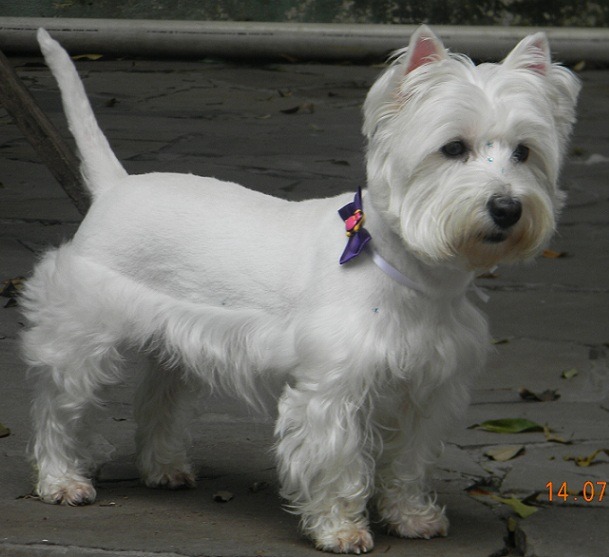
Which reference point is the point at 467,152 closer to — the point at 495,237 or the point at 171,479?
the point at 495,237

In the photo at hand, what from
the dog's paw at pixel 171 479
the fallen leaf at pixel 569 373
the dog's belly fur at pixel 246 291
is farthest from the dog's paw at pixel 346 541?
the fallen leaf at pixel 569 373

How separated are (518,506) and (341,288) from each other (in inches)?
37.7

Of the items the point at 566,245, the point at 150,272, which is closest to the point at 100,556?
the point at 150,272

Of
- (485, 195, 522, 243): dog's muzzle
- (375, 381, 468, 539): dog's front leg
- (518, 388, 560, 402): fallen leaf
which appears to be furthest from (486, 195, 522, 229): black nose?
(518, 388, 560, 402): fallen leaf

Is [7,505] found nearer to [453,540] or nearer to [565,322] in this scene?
[453,540]

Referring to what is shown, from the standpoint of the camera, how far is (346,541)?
11.1 feet

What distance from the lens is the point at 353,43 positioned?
36.7 ft

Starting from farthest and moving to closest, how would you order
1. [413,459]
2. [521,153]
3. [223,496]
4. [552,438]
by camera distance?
[552,438] → [223,496] → [413,459] → [521,153]

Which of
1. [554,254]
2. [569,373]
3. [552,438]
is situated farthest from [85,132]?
[554,254]

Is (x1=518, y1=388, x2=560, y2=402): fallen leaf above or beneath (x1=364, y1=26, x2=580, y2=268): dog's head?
beneath

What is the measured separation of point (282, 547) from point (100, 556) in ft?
1.62

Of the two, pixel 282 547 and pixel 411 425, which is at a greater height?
pixel 411 425

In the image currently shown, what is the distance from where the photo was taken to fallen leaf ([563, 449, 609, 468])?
414 centimetres
